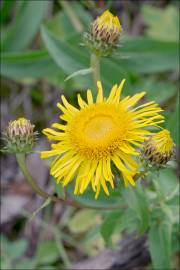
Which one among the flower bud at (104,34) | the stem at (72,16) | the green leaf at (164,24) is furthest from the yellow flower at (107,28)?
the green leaf at (164,24)

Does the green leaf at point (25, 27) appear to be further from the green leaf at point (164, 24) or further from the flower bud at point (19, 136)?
the flower bud at point (19, 136)

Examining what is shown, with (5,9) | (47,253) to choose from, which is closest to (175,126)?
(47,253)

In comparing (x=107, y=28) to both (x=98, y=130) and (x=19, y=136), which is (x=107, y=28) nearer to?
(x=98, y=130)

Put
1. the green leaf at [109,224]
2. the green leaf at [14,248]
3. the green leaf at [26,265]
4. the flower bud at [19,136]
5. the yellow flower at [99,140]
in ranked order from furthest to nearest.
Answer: the green leaf at [14,248]
the green leaf at [26,265]
the green leaf at [109,224]
the flower bud at [19,136]
the yellow flower at [99,140]

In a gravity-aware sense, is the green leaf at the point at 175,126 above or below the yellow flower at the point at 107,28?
below

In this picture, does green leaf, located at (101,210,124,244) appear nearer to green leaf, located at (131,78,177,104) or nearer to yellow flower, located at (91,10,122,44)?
yellow flower, located at (91,10,122,44)
